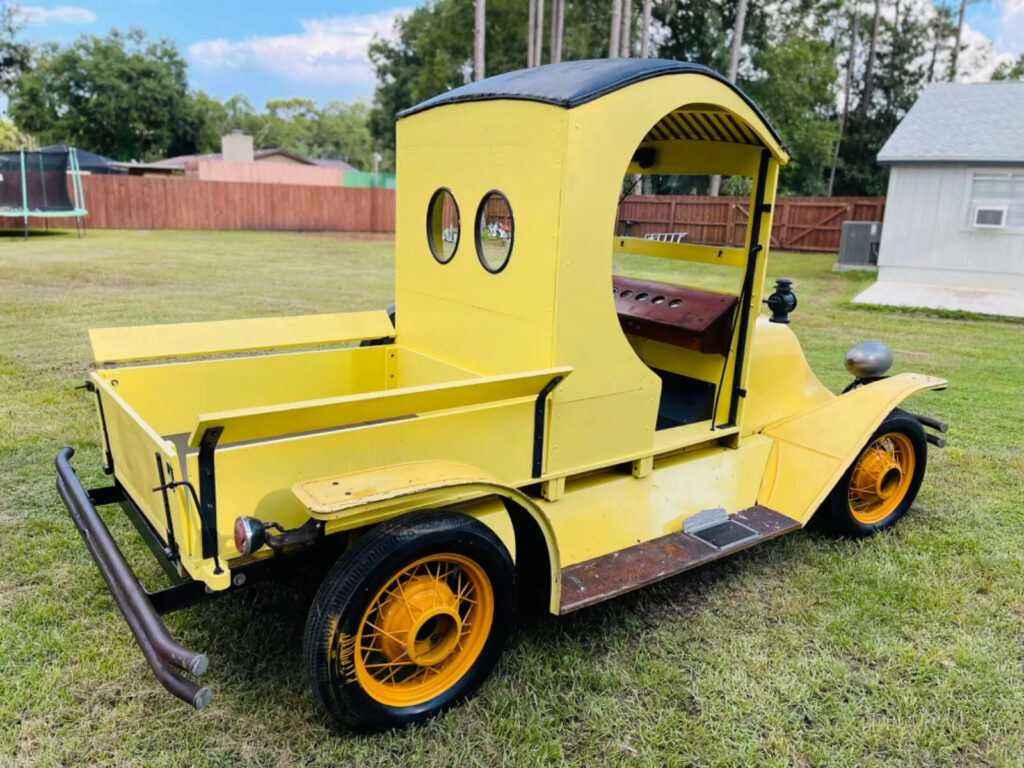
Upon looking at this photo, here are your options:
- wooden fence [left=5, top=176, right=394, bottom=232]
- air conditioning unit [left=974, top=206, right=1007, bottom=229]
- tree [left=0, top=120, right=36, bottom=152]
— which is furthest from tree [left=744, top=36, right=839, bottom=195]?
tree [left=0, top=120, right=36, bottom=152]

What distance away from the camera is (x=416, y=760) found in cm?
252

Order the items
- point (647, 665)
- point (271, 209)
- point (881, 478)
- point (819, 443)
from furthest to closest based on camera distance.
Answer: point (271, 209) < point (881, 478) < point (819, 443) < point (647, 665)

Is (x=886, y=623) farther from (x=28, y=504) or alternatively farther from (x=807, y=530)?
(x=28, y=504)

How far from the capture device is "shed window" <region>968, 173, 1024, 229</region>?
14977 millimetres

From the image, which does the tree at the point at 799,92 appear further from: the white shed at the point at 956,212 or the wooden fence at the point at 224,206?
the wooden fence at the point at 224,206

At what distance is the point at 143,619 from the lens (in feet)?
7.43

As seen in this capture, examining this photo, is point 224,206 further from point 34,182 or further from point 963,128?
point 963,128

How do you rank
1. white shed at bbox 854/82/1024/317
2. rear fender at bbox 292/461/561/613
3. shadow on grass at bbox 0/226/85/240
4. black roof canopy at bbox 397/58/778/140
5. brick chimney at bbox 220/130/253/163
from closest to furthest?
rear fender at bbox 292/461/561/613 < black roof canopy at bbox 397/58/778/140 < white shed at bbox 854/82/1024/317 < shadow on grass at bbox 0/226/85/240 < brick chimney at bbox 220/130/253/163

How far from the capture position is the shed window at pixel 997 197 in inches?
590

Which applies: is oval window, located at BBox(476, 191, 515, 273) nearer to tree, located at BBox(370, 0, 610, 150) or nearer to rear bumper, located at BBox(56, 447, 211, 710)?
rear bumper, located at BBox(56, 447, 211, 710)

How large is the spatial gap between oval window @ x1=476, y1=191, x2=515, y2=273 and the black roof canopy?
Result: 416 mm

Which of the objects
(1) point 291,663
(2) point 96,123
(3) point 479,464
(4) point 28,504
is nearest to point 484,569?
(3) point 479,464

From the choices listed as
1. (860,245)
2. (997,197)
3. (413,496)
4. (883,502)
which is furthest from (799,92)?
(413,496)

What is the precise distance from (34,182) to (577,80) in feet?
73.2
